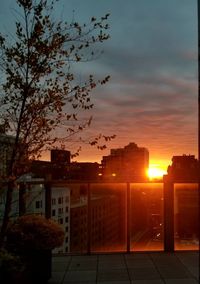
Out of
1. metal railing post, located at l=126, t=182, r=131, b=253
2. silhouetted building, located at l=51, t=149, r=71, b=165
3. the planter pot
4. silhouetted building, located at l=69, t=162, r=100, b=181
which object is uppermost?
silhouetted building, located at l=51, t=149, r=71, b=165

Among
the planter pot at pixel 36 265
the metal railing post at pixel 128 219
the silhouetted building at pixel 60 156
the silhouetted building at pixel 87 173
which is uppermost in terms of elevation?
the silhouetted building at pixel 60 156

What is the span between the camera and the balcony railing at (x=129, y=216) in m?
10.1

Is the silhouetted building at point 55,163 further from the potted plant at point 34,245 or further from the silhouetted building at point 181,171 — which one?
the silhouetted building at point 181,171

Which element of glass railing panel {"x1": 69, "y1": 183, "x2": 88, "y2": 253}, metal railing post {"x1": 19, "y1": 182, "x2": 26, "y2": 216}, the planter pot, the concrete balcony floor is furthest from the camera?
glass railing panel {"x1": 69, "y1": 183, "x2": 88, "y2": 253}

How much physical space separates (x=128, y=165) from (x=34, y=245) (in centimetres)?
315

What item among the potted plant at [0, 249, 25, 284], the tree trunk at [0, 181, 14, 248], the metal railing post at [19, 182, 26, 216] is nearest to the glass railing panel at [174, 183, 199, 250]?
the metal railing post at [19, 182, 26, 216]

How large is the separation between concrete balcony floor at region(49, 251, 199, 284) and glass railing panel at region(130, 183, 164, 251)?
255 millimetres

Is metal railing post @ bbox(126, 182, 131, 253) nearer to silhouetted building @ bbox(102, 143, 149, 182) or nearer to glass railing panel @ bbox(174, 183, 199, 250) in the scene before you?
silhouetted building @ bbox(102, 143, 149, 182)

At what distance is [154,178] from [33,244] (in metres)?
3.62

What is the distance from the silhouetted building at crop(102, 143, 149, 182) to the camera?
9672 millimetres

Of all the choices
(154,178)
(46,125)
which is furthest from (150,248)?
(46,125)

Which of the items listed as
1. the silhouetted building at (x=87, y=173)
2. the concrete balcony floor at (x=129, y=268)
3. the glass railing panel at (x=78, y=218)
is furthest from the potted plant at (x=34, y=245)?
the glass railing panel at (x=78, y=218)

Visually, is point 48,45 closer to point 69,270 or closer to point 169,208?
point 69,270

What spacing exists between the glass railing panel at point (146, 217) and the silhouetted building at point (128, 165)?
24cm
